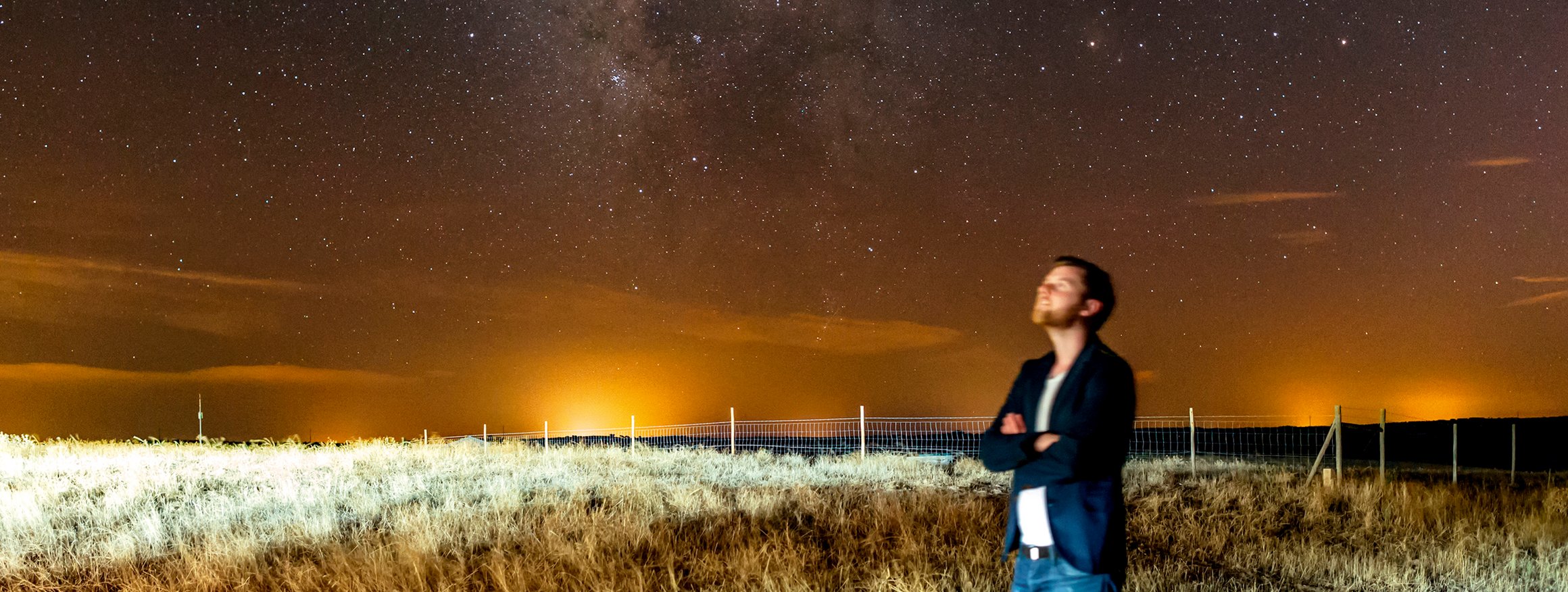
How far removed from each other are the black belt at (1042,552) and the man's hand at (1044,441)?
27cm

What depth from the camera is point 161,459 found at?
17.5 metres

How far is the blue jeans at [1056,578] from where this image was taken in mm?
2867

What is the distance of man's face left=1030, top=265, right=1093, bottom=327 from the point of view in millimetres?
3000

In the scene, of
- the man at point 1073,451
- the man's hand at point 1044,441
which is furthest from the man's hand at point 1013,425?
the man's hand at point 1044,441

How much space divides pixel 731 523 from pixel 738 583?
2.42 metres

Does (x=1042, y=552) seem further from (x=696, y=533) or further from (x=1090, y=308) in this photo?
(x=696, y=533)

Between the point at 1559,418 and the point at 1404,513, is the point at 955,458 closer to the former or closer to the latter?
the point at 1404,513

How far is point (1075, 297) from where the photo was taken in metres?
3.00

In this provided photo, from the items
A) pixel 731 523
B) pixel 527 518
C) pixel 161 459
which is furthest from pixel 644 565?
pixel 161 459

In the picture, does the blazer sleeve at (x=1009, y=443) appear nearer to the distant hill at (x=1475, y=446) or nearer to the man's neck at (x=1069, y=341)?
the man's neck at (x=1069, y=341)

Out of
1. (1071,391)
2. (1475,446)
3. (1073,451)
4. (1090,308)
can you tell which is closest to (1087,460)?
(1073,451)

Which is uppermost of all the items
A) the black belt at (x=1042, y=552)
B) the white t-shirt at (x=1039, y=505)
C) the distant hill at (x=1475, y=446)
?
the white t-shirt at (x=1039, y=505)

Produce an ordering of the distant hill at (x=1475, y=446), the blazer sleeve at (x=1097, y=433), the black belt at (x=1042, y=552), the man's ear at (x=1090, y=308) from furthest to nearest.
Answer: the distant hill at (x=1475, y=446)
the man's ear at (x=1090, y=308)
the black belt at (x=1042, y=552)
the blazer sleeve at (x=1097, y=433)

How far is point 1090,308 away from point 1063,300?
8cm
